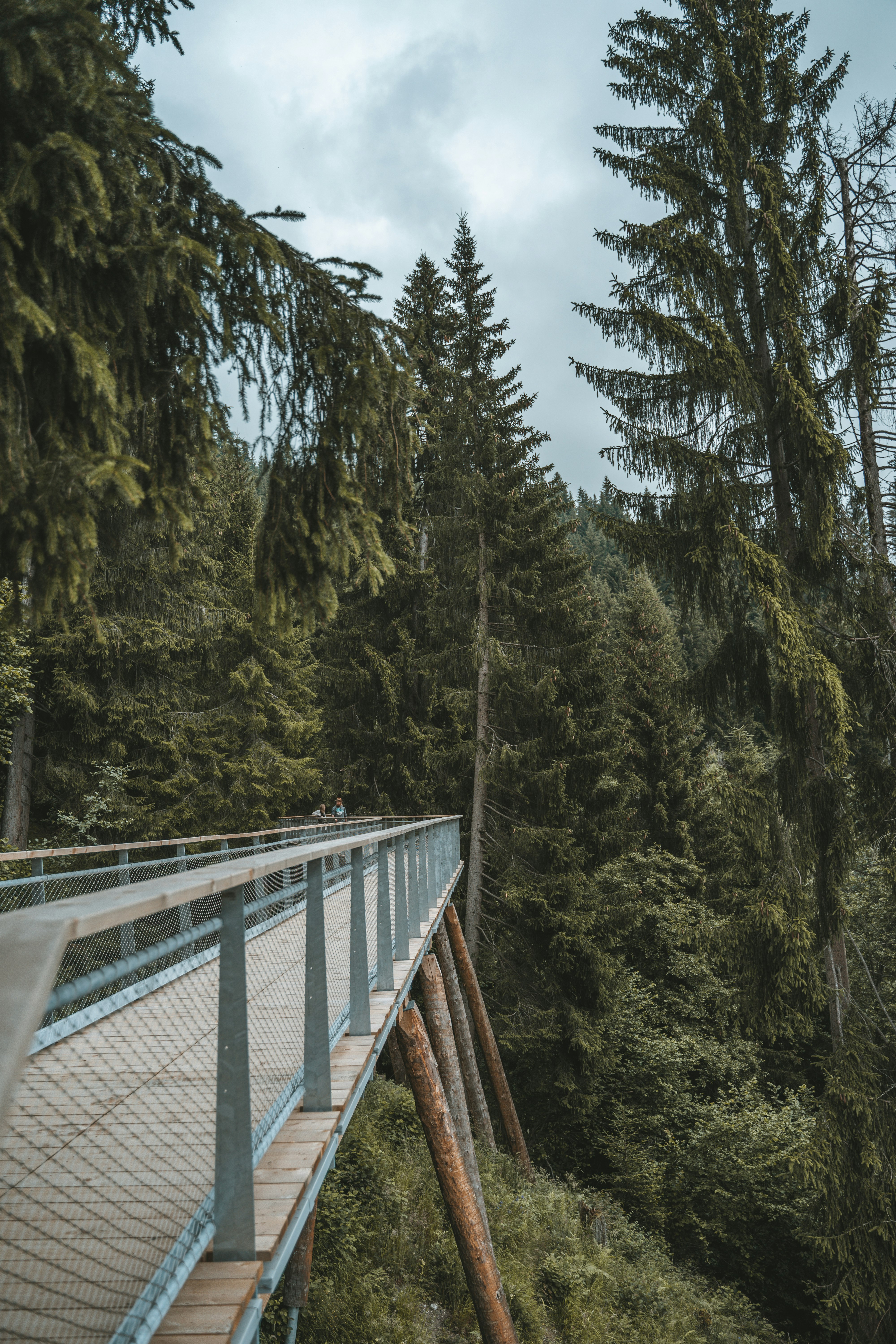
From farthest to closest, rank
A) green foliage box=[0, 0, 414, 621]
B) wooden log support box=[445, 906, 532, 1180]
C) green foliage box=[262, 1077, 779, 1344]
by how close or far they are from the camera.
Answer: wooden log support box=[445, 906, 532, 1180]
green foliage box=[262, 1077, 779, 1344]
green foliage box=[0, 0, 414, 621]

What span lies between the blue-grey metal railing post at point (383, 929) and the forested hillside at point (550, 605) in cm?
184

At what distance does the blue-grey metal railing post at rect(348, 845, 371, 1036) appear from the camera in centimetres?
438

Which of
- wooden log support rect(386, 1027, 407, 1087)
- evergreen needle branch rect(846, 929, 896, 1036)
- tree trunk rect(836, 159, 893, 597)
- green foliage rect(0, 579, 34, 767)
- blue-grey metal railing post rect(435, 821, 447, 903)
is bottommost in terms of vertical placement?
wooden log support rect(386, 1027, 407, 1087)

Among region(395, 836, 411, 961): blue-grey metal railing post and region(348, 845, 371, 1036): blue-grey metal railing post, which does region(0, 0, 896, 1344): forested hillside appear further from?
region(395, 836, 411, 961): blue-grey metal railing post

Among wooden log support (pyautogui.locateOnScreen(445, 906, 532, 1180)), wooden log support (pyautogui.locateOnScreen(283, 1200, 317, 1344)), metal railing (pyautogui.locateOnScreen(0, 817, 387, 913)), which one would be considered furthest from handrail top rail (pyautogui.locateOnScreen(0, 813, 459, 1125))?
wooden log support (pyautogui.locateOnScreen(445, 906, 532, 1180))

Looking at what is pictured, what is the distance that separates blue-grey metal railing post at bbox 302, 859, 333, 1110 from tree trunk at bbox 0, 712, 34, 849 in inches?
629

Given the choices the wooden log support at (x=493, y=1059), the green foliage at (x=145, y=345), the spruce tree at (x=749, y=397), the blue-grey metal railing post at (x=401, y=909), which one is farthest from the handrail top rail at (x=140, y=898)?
the wooden log support at (x=493, y=1059)

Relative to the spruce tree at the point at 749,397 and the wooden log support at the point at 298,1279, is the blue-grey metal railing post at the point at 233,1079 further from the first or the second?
the spruce tree at the point at 749,397

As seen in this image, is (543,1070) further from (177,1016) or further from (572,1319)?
(177,1016)

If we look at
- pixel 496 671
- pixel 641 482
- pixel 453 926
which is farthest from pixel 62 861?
Result: pixel 641 482

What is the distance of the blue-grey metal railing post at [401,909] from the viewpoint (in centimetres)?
685

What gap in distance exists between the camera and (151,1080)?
3.09 meters

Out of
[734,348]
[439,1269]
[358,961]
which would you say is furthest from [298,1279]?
[734,348]

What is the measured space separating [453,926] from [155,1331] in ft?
38.2
